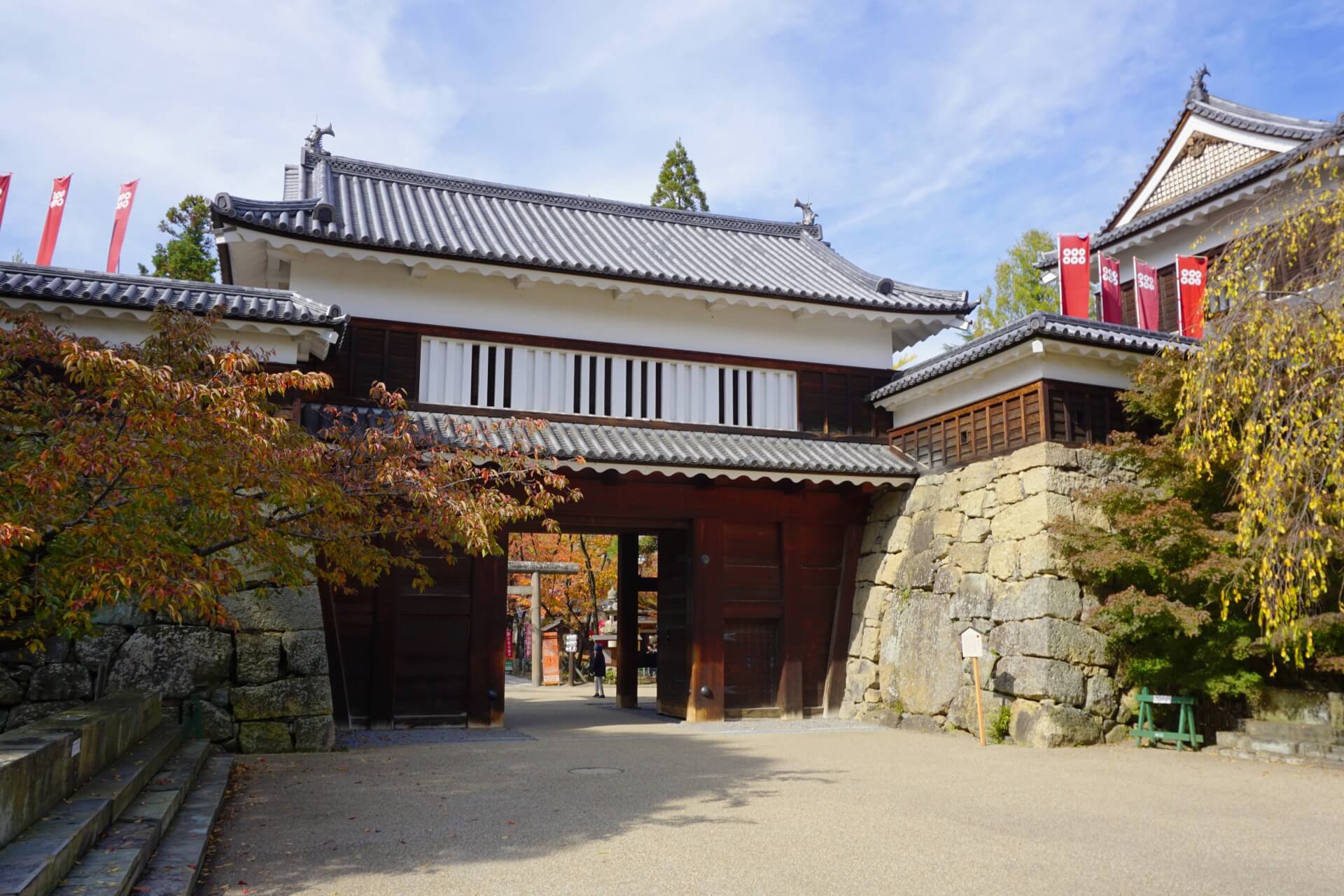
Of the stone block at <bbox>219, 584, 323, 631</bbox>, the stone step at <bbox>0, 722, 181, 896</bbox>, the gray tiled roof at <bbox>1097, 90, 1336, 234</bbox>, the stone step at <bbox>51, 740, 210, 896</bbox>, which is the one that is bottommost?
the stone step at <bbox>51, 740, 210, 896</bbox>

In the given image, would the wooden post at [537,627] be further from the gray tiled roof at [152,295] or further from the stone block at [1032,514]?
the stone block at [1032,514]

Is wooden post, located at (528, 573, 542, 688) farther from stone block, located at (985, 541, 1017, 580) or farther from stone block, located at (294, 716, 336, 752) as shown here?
stone block, located at (985, 541, 1017, 580)

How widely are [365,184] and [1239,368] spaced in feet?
42.7

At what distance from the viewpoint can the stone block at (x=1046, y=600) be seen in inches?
427

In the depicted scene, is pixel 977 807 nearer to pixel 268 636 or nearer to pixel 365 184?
pixel 268 636

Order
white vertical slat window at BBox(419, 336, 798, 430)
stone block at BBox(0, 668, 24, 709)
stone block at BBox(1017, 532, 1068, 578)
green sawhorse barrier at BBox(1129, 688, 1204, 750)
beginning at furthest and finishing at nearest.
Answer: white vertical slat window at BBox(419, 336, 798, 430) < stone block at BBox(1017, 532, 1068, 578) < green sawhorse barrier at BBox(1129, 688, 1204, 750) < stone block at BBox(0, 668, 24, 709)

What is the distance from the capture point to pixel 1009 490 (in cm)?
1179

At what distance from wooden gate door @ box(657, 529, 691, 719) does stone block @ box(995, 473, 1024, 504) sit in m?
4.23

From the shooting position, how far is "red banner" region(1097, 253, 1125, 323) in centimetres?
1569

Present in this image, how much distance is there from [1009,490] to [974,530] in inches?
29.7

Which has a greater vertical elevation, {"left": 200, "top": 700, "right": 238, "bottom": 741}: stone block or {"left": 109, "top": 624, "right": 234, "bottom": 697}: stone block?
{"left": 109, "top": 624, "right": 234, "bottom": 697}: stone block

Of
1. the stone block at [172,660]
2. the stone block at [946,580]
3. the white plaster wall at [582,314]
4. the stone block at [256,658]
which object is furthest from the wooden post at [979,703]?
the stone block at [172,660]

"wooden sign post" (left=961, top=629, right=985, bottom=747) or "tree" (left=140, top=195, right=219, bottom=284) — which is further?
"tree" (left=140, top=195, right=219, bottom=284)

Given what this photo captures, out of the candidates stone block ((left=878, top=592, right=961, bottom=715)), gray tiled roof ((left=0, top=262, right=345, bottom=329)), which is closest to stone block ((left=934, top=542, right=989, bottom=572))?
stone block ((left=878, top=592, right=961, bottom=715))
